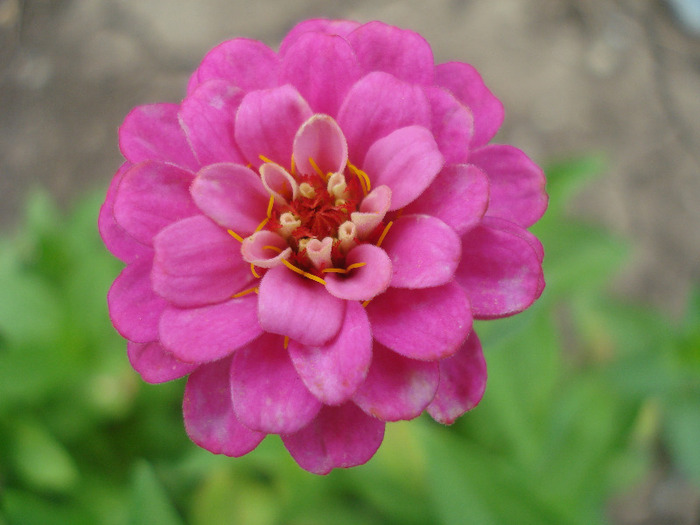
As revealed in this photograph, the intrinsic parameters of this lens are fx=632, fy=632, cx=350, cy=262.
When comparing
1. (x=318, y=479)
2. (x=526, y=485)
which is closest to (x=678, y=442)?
(x=526, y=485)

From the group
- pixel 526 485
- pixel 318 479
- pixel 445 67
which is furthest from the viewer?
pixel 318 479

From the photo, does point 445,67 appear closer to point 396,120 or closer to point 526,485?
point 396,120

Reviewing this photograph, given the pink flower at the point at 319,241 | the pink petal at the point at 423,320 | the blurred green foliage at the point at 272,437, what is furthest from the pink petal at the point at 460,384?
the blurred green foliage at the point at 272,437

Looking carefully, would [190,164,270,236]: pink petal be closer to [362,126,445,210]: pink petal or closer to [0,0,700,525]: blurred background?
[362,126,445,210]: pink petal

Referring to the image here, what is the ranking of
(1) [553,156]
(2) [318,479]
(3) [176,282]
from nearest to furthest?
1. (3) [176,282]
2. (2) [318,479]
3. (1) [553,156]

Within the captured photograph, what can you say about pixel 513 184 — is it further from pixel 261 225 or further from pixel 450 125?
pixel 261 225

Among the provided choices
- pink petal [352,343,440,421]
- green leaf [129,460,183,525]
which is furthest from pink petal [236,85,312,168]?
green leaf [129,460,183,525]

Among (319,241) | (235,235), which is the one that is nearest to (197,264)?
(235,235)

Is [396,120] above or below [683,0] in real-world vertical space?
below
